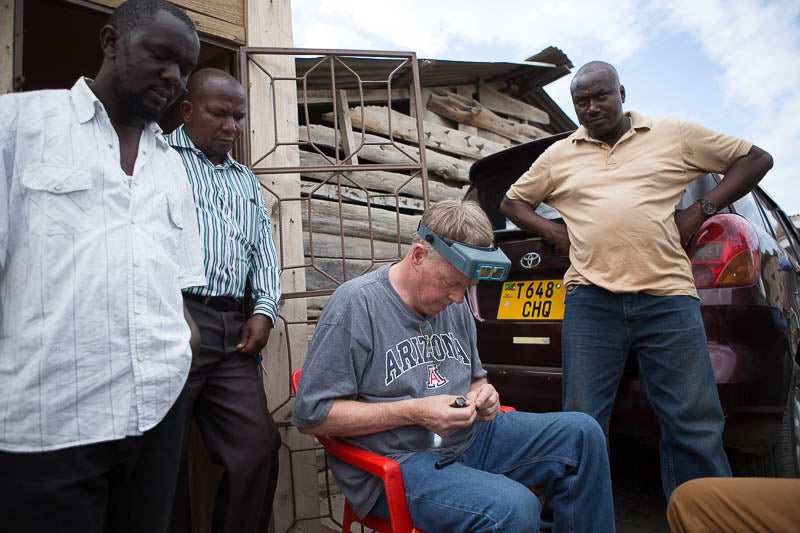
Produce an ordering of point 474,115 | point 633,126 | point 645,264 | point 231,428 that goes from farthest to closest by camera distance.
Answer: point 474,115
point 633,126
point 645,264
point 231,428

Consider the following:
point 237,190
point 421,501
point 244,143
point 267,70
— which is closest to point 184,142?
point 237,190

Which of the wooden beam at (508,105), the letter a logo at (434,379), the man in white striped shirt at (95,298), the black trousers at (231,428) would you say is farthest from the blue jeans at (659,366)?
the wooden beam at (508,105)

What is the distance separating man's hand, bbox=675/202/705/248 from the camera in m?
2.29

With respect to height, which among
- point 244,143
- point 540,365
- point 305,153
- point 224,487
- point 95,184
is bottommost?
point 224,487

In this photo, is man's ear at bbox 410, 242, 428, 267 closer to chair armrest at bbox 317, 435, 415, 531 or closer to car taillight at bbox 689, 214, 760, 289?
chair armrest at bbox 317, 435, 415, 531

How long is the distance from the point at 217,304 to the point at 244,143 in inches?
46.9

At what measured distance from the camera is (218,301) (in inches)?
87.8

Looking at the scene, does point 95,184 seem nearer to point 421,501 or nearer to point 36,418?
point 36,418

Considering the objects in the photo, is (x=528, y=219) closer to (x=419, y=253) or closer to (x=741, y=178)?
(x=741, y=178)

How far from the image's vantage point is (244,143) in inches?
120

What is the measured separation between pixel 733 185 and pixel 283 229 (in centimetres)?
225

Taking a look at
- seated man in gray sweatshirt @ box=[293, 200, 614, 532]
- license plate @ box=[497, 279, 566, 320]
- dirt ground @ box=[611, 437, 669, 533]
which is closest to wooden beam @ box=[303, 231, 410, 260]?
license plate @ box=[497, 279, 566, 320]

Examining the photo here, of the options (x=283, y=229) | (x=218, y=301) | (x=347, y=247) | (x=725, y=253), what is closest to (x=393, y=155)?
(x=347, y=247)

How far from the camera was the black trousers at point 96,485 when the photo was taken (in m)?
1.18
